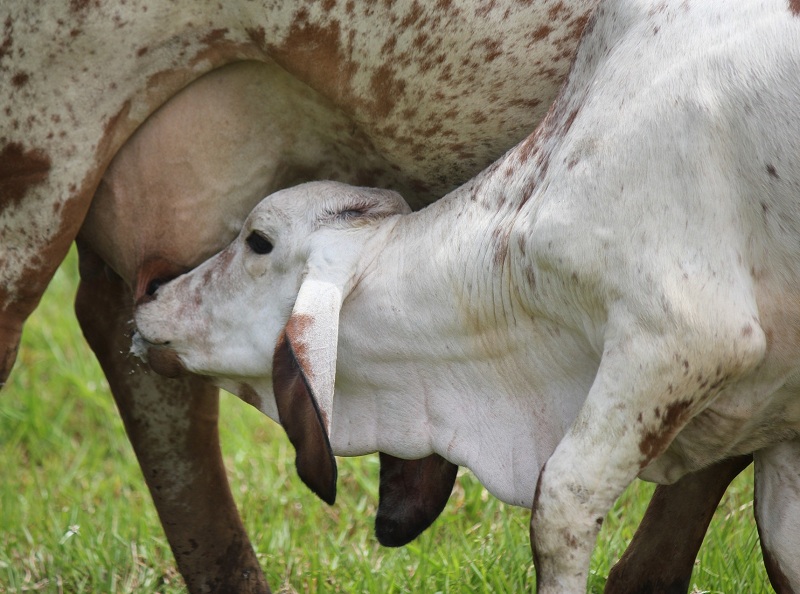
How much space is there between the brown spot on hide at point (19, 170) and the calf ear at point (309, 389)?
2.60 ft

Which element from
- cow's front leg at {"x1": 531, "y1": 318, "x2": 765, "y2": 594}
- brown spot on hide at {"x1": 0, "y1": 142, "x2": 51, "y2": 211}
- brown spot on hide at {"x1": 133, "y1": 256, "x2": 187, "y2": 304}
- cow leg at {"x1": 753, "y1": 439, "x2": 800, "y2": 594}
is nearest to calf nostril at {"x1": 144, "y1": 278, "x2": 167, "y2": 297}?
brown spot on hide at {"x1": 133, "y1": 256, "x2": 187, "y2": 304}

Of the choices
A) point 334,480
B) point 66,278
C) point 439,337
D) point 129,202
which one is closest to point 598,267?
point 439,337

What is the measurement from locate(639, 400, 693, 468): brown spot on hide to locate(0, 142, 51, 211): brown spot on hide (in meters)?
1.63

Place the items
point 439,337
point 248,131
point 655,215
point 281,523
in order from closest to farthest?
1. point 655,215
2. point 439,337
3. point 248,131
4. point 281,523

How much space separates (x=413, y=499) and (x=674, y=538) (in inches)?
26.8

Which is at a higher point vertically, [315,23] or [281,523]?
[315,23]

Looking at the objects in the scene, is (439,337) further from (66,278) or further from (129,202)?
(66,278)

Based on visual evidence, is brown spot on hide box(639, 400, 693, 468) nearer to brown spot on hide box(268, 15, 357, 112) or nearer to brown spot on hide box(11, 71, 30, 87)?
brown spot on hide box(268, 15, 357, 112)

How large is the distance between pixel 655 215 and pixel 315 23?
3.30 ft

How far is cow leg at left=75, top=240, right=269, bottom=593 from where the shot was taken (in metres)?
3.98

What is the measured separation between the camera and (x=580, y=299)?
9.46 ft

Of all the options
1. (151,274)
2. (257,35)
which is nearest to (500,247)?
(257,35)

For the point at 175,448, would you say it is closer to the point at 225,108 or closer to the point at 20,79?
the point at 225,108

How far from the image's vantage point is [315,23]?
328 cm
